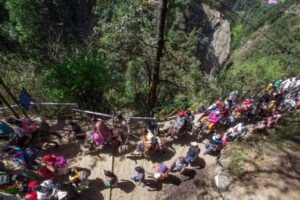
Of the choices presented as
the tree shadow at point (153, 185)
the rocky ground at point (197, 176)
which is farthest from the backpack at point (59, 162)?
the tree shadow at point (153, 185)

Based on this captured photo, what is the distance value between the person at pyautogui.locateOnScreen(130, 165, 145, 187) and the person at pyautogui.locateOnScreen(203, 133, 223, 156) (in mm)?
2220

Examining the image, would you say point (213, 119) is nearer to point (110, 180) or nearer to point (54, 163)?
point (110, 180)

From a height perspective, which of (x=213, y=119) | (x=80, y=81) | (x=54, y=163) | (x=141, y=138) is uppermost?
(x=80, y=81)

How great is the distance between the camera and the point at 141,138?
866 centimetres

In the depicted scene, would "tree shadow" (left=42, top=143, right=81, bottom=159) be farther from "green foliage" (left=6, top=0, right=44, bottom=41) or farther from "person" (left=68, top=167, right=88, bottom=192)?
"green foliage" (left=6, top=0, right=44, bottom=41)

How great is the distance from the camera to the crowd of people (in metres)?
6.92

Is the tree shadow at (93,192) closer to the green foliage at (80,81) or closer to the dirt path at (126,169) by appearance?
the dirt path at (126,169)

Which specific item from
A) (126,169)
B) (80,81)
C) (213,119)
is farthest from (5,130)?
(213,119)

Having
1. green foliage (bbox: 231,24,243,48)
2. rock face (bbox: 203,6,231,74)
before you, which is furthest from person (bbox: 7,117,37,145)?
green foliage (bbox: 231,24,243,48)

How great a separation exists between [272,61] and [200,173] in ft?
120

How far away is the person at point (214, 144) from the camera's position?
8.53 m

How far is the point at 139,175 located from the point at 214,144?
2.56 m

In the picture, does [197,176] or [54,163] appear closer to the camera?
[54,163]

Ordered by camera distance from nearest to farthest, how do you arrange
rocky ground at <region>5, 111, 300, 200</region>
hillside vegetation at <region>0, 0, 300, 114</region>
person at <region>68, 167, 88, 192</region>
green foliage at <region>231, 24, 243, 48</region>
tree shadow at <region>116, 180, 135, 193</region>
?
1. person at <region>68, 167, 88, 192</region>
2. rocky ground at <region>5, 111, 300, 200</region>
3. tree shadow at <region>116, 180, 135, 193</region>
4. hillside vegetation at <region>0, 0, 300, 114</region>
5. green foliage at <region>231, 24, 243, 48</region>
